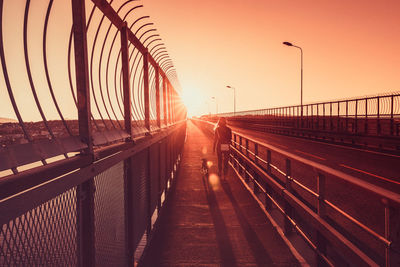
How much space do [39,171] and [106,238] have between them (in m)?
1.27

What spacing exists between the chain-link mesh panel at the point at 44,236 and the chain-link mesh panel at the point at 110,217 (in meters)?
0.45

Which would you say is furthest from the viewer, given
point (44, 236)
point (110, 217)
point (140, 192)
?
point (140, 192)

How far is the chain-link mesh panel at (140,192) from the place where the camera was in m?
3.79

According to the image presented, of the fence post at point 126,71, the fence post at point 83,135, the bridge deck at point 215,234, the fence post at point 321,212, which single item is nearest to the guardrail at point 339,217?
the fence post at point 321,212

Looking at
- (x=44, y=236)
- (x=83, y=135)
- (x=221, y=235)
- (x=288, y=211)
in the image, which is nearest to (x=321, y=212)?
(x=288, y=211)

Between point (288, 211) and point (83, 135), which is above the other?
point (83, 135)

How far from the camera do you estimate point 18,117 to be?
1.81m

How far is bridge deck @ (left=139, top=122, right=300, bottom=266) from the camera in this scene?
4.31m

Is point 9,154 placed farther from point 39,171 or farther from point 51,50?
point 51,50

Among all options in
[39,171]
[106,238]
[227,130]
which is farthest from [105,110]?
[227,130]

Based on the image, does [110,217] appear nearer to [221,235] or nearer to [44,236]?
[44,236]

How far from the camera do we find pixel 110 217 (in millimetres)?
2797

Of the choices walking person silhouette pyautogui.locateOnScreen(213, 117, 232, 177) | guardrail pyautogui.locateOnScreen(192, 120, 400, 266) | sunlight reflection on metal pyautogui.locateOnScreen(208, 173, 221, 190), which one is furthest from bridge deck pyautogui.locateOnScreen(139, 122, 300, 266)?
walking person silhouette pyautogui.locateOnScreen(213, 117, 232, 177)

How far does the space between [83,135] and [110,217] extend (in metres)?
0.80
